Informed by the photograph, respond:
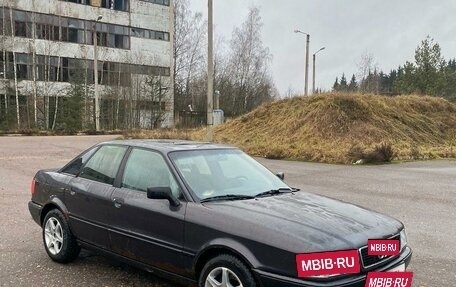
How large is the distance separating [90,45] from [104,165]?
49.2 meters

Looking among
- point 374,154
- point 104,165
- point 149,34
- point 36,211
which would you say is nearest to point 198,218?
point 104,165

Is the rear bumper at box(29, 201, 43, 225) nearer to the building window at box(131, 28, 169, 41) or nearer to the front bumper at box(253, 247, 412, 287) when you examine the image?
the front bumper at box(253, 247, 412, 287)

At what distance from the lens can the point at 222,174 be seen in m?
4.55

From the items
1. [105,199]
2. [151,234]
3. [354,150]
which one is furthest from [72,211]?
[354,150]

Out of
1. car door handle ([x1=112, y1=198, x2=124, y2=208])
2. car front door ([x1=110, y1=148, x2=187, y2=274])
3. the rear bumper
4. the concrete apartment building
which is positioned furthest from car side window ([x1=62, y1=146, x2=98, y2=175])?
the concrete apartment building

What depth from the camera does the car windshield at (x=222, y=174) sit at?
4215 millimetres

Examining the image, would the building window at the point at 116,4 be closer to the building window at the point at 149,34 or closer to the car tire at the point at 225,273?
the building window at the point at 149,34

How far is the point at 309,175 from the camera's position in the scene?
14148 millimetres

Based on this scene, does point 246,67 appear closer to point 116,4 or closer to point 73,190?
point 116,4

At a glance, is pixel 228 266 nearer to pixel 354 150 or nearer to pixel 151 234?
pixel 151 234

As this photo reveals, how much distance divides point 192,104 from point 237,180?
54.1 m

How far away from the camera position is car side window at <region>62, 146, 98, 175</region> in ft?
17.5

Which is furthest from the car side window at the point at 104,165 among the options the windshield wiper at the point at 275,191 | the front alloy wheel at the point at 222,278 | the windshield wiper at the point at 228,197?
the front alloy wheel at the point at 222,278

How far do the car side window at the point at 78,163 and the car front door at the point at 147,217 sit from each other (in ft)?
2.76
